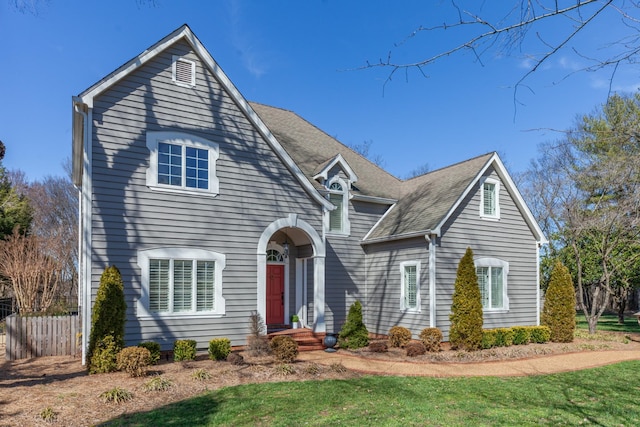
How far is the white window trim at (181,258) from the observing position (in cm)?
1150

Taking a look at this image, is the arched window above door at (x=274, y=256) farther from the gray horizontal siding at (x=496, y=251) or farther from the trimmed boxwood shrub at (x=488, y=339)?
the trimmed boxwood shrub at (x=488, y=339)

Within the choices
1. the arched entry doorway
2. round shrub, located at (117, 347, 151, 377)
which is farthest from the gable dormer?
round shrub, located at (117, 347, 151, 377)

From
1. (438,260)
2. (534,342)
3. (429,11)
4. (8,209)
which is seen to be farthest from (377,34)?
(8,209)

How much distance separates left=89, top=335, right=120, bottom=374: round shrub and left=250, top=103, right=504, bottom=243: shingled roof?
27.6ft

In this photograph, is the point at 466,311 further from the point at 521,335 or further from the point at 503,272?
the point at 503,272

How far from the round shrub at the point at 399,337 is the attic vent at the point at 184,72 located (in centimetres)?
952

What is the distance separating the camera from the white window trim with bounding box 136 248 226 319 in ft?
37.7

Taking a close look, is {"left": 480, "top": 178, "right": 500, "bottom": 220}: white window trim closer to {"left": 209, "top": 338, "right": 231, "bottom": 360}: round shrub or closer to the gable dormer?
the gable dormer

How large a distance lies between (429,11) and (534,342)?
15.1 meters

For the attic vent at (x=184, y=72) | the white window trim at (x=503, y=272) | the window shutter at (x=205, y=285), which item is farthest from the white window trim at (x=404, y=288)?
the attic vent at (x=184, y=72)

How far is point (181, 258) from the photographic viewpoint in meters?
12.1

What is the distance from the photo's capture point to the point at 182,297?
12.1m

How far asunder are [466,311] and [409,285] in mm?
2352

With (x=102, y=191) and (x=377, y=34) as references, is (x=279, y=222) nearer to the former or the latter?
(x=102, y=191)
